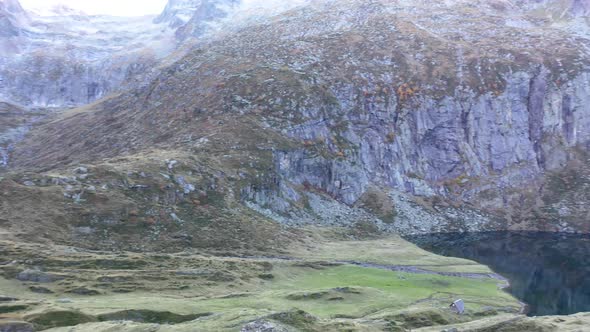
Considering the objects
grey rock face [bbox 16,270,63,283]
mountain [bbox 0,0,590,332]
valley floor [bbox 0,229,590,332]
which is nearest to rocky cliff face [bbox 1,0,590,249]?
mountain [bbox 0,0,590,332]

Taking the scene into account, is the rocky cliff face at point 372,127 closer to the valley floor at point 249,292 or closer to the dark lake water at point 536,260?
the dark lake water at point 536,260

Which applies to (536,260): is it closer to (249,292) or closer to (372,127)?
(372,127)

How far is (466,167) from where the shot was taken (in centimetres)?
13438

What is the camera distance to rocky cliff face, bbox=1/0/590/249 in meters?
108

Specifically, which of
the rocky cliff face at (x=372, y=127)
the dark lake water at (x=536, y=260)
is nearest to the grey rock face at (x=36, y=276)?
the rocky cliff face at (x=372, y=127)

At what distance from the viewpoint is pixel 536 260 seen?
9081 cm

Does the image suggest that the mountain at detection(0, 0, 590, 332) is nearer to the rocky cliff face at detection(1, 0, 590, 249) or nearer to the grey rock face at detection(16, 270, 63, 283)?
the grey rock face at detection(16, 270, 63, 283)

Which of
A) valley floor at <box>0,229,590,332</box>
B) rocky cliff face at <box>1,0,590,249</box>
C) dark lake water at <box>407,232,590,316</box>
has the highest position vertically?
rocky cliff face at <box>1,0,590,249</box>

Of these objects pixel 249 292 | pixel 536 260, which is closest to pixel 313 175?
pixel 536 260

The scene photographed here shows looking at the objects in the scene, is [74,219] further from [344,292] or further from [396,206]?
[396,206]

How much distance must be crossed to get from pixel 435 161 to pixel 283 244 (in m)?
71.8

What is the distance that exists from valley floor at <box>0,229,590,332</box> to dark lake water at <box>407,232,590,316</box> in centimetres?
513

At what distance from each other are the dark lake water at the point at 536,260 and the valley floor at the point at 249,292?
5132mm

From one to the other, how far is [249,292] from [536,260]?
67765 mm
